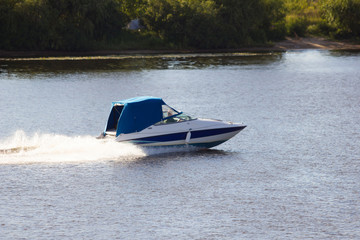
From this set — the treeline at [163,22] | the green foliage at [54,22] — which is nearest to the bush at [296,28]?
the treeline at [163,22]

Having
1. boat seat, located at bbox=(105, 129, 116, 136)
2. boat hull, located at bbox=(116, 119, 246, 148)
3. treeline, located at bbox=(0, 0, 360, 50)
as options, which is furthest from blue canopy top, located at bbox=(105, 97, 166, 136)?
treeline, located at bbox=(0, 0, 360, 50)

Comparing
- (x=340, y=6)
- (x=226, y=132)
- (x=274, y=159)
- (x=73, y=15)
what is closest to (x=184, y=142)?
(x=226, y=132)

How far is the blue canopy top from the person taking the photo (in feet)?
103

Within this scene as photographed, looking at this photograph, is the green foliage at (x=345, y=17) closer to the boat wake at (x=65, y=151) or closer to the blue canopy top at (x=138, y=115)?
the blue canopy top at (x=138, y=115)

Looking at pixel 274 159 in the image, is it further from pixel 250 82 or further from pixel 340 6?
pixel 340 6

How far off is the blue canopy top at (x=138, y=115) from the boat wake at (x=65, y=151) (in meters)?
1.03

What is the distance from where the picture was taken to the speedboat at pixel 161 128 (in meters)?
31.5

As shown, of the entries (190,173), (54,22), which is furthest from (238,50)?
(190,173)

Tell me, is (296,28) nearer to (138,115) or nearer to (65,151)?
(138,115)

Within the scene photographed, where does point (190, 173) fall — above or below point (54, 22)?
below

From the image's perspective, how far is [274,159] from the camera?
3120 cm

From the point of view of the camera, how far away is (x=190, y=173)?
28.7 metres

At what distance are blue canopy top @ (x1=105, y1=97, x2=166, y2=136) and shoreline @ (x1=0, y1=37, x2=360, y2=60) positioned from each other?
7092 centimetres

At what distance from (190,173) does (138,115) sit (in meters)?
4.96
